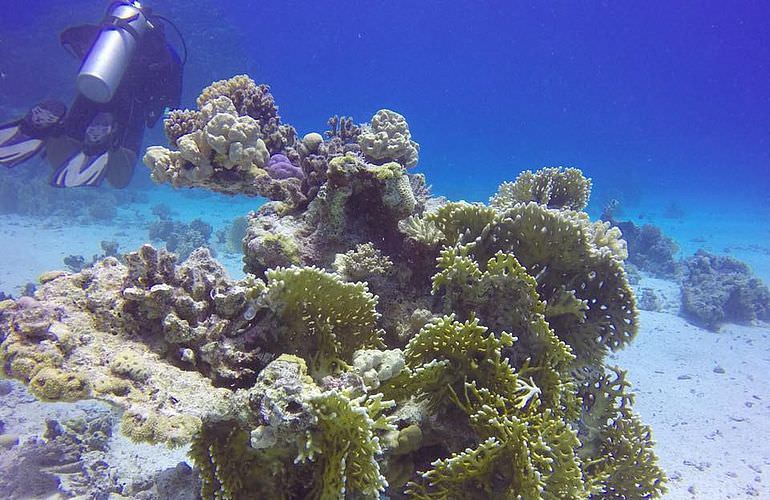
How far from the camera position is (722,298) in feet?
50.0

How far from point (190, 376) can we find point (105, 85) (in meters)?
8.14

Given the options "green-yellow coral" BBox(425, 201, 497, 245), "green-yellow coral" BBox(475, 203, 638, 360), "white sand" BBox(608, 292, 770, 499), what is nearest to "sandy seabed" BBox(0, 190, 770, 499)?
"white sand" BBox(608, 292, 770, 499)

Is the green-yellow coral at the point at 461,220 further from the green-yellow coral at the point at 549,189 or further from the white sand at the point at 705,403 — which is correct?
the white sand at the point at 705,403

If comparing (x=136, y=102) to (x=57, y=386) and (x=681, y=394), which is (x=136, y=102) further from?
(x=681, y=394)

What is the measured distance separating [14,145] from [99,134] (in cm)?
144

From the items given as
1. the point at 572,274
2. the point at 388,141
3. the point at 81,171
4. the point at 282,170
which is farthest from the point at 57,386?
the point at 81,171

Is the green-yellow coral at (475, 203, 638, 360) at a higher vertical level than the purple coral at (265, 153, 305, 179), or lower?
lower

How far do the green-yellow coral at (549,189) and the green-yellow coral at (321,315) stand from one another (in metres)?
2.33

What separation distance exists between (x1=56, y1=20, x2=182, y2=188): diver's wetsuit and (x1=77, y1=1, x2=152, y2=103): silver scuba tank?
11.2 inches

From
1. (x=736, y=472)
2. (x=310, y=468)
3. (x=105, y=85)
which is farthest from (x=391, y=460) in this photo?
(x=105, y=85)

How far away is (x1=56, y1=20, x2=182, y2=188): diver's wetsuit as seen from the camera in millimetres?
8961

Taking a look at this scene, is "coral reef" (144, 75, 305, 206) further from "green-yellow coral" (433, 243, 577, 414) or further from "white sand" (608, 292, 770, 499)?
"white sand" (608, 292, 770, 499)

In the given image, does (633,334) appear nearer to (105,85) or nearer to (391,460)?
(391,460)

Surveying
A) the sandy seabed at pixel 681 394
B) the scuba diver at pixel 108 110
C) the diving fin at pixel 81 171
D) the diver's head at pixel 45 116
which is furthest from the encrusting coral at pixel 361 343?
the diver's head at pixel 45 116
